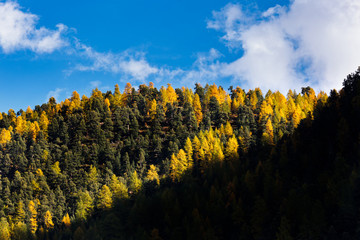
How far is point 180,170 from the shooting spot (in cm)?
8350

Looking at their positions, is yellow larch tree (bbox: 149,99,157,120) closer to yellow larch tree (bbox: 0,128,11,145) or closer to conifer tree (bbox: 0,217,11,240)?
yellow larch tree (bbox: 0,128,11,145)

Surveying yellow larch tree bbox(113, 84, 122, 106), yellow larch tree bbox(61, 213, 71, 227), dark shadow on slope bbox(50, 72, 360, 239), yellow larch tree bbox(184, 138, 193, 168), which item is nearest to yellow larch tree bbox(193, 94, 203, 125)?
yellow larch tree bbox(184, 138, 193, 168)

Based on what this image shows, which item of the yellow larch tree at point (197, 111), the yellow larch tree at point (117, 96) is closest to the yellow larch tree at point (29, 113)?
the yellow larch tree at point (117, 96)

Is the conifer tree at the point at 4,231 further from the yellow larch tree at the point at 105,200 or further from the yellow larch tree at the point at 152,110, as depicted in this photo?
the yellow larch tree at the point at 152,110

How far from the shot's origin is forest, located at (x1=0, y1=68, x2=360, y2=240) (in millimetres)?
51250

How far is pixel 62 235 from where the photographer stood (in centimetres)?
7419

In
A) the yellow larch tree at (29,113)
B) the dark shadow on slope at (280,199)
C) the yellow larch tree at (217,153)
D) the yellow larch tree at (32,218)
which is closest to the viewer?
the dark shadow on slope at (280,199)

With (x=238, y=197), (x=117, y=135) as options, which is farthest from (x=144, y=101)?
(x=238, y=197)

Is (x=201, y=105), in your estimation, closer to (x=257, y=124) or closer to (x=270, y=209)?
(x=257, y=124)

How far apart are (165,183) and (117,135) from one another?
162ft

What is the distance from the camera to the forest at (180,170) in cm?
5125

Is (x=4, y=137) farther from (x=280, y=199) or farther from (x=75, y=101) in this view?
(x=280, y=199)

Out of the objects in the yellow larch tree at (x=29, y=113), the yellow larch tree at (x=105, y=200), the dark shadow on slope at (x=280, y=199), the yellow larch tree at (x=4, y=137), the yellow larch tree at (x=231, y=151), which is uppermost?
the yellow larch tree at (x=29, y=113)

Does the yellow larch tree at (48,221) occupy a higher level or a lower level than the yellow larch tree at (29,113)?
lower
